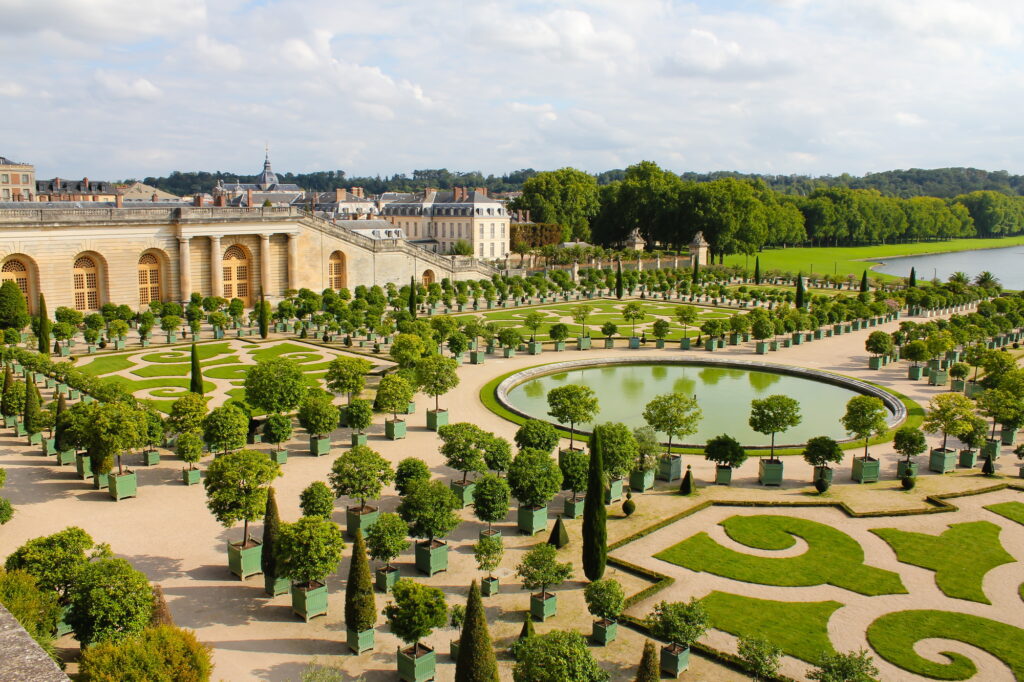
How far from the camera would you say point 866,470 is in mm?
29219

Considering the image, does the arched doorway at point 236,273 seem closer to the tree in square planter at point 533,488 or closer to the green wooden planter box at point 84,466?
the green wooden planter box at point 84,466

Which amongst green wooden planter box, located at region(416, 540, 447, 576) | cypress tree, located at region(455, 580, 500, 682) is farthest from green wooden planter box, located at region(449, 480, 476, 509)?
cypress tree, located at region(455, 580, 500, 682)

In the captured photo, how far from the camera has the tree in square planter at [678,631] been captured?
17750mm

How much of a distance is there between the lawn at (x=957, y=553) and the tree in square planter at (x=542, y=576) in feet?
32.3

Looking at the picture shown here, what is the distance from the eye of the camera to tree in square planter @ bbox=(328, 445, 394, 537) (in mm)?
23953

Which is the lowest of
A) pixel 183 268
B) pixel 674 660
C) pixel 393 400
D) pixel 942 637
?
→ pixel 942 637

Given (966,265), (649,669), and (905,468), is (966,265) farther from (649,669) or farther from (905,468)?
(649,669)

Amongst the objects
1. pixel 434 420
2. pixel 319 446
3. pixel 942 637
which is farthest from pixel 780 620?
pixel 434 420

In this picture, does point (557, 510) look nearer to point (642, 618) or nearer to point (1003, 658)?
point (642, 618)

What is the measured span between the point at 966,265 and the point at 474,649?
13282 cm

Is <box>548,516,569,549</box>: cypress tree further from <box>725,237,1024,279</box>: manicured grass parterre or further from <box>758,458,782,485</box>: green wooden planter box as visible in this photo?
<box>725,237,1024,279</box>: manicured grass parterre

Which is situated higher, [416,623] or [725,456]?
[725,456]

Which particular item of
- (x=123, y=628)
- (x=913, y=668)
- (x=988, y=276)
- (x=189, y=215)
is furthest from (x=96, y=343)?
(x=988, y=276)

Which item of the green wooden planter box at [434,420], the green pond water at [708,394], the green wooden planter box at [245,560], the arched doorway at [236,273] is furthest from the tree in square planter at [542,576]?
the arched doorway at [236,273]
